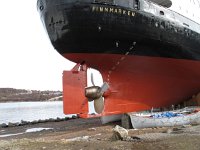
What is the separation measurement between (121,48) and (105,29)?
1093mm

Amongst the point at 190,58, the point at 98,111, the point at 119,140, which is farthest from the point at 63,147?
the point at 190,58

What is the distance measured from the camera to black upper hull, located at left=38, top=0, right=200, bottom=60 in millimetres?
13195

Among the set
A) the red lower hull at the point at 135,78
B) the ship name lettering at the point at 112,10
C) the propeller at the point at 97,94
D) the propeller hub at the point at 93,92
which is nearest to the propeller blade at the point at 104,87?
the propeller at the point at 97,94

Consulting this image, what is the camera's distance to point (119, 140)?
9.89m

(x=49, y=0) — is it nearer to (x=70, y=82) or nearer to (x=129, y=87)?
(x=70, y=82)

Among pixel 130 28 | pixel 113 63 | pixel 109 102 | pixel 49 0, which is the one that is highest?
pixel 49 0

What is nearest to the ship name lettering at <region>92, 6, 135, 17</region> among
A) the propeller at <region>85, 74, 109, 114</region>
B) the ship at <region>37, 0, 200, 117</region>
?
the ship at <region>37, 0, 200, 117</region>

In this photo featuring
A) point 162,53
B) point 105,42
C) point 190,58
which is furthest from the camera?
point 190,58

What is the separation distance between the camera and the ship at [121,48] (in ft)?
43.6

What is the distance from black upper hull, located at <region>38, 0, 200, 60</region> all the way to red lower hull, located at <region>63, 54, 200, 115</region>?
30cm

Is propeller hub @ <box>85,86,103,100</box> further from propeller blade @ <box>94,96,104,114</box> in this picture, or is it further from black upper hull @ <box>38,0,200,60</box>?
black upper hull @ <box>38,0,200,60</box>

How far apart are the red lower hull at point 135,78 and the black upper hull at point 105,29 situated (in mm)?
299

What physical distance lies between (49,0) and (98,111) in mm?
4563

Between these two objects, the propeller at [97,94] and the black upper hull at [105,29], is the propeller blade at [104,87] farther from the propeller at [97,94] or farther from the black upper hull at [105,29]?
the black upper hull at [105,29]
